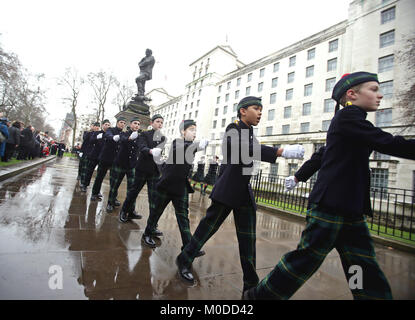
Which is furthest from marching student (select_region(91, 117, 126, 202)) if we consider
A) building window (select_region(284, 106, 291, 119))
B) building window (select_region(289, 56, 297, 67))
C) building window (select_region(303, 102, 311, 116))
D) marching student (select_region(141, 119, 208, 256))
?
building window (select_region(289, 56, 297, 67))

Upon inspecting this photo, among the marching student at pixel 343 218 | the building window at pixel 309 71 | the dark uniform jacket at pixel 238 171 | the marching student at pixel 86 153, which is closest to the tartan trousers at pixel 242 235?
the dark uniform jacket at pixel 238 171

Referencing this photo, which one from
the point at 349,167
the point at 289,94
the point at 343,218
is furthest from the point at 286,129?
the point at 343,218

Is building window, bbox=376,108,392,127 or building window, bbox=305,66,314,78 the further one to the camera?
building window, bbox=305,66,314,78

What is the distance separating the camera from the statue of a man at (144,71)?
36.3ft

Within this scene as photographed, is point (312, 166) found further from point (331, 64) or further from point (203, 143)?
point (331, 64)

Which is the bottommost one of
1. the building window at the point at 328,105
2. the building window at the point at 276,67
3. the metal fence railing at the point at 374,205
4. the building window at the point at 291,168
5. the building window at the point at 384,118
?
the metal fence railing at the point at 374,205

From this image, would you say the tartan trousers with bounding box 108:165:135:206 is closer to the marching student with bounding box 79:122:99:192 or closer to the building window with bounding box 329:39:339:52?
the marching student with bounding box 79:122:99:192

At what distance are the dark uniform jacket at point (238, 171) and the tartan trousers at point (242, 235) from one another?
5.1 inches

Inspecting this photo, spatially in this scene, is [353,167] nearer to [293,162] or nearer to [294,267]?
[294,267]

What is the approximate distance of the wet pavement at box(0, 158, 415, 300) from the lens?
1.86 m

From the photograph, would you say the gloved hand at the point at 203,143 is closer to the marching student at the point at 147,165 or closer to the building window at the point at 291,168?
the marching student at the point at 147,165

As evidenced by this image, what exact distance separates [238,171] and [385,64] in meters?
29.3

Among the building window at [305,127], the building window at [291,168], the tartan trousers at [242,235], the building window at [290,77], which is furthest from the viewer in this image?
the building window at [290,77]

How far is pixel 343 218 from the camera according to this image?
1549mm
